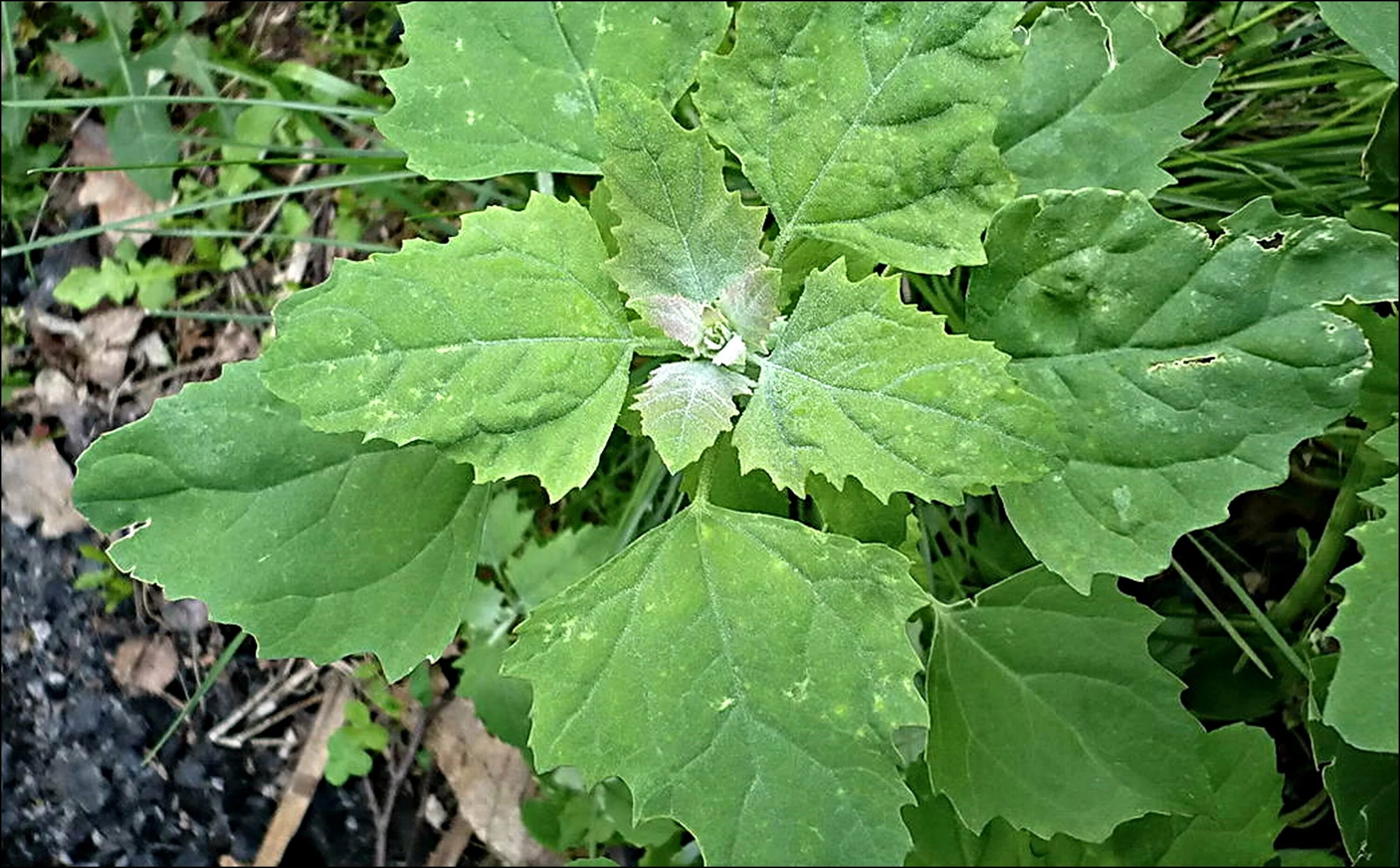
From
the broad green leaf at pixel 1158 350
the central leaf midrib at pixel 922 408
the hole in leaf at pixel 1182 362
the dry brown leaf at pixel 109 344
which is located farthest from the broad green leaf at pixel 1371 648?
the dry brown leaf at pixel 109 344

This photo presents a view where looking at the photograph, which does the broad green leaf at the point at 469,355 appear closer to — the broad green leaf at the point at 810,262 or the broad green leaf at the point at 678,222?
the broad green leaf at the point at 678,222

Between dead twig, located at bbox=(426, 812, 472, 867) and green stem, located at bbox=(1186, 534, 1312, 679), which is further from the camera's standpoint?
dead twig, located at bbox=(426, 812, 472, 867)

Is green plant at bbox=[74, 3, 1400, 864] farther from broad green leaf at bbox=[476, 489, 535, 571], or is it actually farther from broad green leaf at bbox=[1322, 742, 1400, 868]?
broad green leaf at bbox=[476, 489, 535, 571]

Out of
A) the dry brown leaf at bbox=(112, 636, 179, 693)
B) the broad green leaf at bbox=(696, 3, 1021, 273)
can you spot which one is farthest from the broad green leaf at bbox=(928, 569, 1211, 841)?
the dry brown leaf at bbox=(112, 636, 179, 693)

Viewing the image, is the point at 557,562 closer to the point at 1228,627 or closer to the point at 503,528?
the point at 503,528

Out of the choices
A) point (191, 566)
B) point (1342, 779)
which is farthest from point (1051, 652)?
point (191, 566)

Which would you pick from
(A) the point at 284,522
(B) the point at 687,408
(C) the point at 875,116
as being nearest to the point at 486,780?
(A) the point at 284,522

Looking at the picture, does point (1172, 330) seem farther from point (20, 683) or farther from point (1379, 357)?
point (20, 683)
